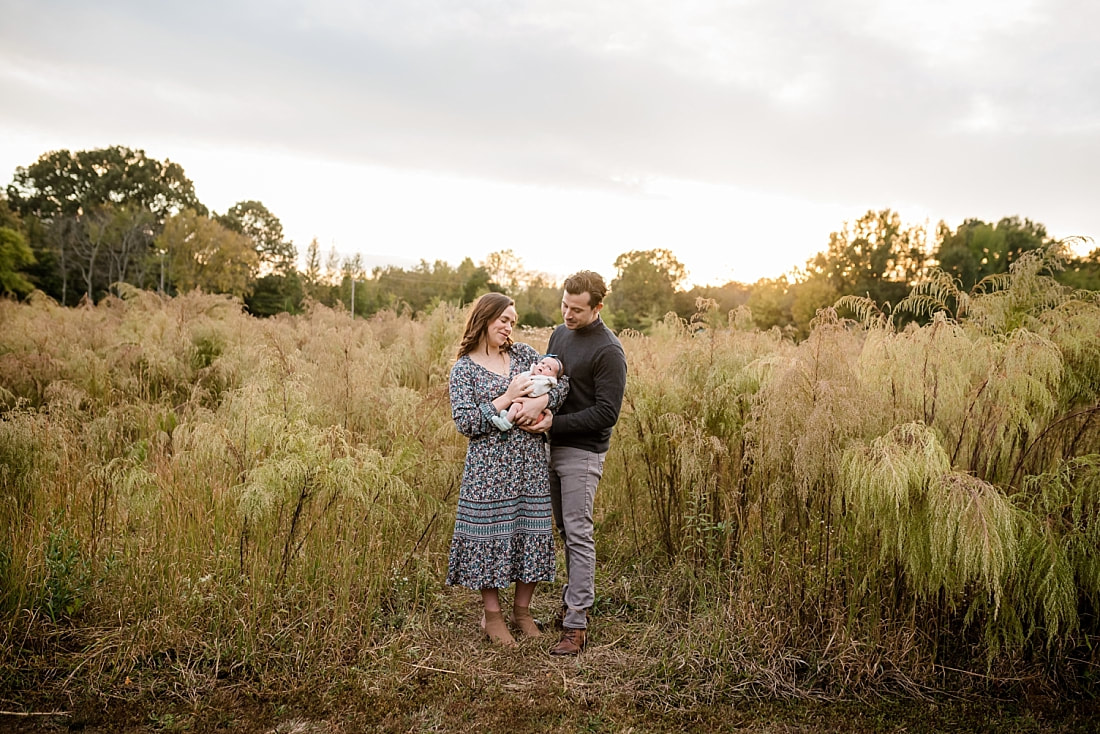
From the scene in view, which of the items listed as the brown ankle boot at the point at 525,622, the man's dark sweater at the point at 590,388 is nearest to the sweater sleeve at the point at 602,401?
the man's dark sweater at the point at 590,388

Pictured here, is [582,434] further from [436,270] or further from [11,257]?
[436,270]

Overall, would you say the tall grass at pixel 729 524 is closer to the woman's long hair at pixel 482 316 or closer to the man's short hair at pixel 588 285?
the woman's long hair at pixel 482 316

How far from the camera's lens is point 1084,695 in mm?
3119

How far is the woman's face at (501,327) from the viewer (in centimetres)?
362

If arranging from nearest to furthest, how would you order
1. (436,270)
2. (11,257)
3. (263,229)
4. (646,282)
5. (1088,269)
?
(1088,269) → (11,257) → (646,282) → (436,270) → (263,229)

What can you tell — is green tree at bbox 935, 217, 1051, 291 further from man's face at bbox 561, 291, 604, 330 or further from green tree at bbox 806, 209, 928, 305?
man's face at bbox 561, 291, 604, 330

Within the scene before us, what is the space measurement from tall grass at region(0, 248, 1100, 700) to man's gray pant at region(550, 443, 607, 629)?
16.6 inches

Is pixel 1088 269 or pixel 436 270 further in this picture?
pixel 436 270

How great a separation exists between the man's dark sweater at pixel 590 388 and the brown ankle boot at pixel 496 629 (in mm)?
970

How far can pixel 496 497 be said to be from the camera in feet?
11.6

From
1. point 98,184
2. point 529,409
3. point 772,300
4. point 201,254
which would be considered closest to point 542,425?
point 529,409

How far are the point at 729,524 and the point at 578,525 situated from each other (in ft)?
3.17

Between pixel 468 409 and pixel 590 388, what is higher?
pixel 590 388

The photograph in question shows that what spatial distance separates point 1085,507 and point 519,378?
2.72 meters
